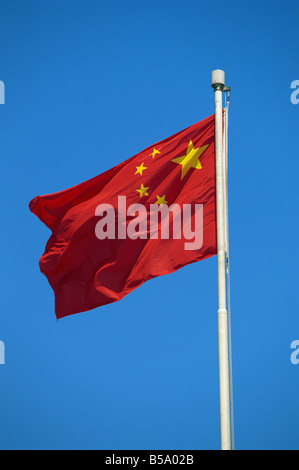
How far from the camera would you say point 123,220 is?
2216 centimetres

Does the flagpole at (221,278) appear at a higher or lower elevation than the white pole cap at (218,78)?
lower

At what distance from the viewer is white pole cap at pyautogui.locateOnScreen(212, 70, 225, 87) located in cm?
2053

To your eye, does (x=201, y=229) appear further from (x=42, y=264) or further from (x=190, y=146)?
(x=42, y=264)

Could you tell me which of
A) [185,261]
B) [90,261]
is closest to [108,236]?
[90,261]

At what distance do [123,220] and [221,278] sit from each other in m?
4.47

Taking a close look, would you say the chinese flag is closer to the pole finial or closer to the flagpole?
the flagpole

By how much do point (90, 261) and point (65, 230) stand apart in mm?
1242

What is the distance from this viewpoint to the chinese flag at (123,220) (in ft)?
68.7

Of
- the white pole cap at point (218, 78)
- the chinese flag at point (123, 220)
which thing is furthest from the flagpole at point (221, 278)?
the chinese flag at point (123, 220)

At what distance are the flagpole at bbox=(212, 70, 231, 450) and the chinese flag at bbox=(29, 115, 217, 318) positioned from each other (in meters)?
0.87

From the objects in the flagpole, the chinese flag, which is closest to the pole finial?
the flagpole

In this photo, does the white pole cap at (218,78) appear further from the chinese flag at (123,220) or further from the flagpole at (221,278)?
the chinese flag at (123,220)

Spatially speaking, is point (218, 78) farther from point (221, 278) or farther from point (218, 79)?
point (221, 278)

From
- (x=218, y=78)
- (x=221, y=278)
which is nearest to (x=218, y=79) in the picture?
(x=218, y=78)
